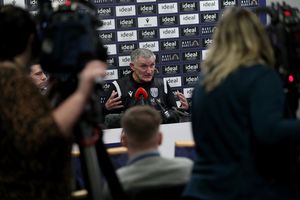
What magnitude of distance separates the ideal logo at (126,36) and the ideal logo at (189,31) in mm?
539

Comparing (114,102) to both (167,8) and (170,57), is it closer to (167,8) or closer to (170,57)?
(170,57)

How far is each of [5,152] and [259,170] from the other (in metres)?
0.80

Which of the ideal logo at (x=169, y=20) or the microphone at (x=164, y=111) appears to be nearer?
the microphone at (x=164, y=111)

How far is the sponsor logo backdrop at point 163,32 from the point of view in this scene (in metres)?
6.55

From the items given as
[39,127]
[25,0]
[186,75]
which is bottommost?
[186,75]

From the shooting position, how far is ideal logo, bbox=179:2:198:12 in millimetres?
6699

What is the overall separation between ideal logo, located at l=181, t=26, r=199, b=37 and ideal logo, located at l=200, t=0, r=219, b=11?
0.78ft

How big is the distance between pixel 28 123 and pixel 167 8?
197 inches

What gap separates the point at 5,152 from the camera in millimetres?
1870

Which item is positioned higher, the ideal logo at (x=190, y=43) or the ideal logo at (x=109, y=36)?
the ideal logo at (x=109, y=36)

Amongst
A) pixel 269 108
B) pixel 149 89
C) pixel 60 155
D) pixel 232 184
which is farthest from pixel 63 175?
pixel 149 89

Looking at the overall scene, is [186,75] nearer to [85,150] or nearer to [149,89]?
[149,89]

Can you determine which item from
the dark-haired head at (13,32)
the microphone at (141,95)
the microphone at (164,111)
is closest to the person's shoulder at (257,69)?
the dark-haired head at (13,32)

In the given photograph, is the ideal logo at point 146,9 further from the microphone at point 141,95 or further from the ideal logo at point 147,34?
the microphone at point 141,95
